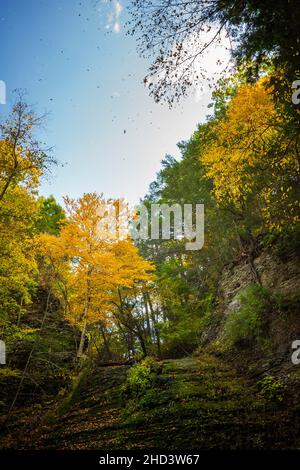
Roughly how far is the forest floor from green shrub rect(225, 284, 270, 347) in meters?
1.14

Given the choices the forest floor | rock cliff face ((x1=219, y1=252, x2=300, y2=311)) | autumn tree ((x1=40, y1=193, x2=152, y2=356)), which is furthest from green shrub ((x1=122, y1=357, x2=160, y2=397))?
rock cliff face ((x1=219, y1=252, x2=300, y2=311))

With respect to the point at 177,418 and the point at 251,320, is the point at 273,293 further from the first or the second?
the point at 177,418

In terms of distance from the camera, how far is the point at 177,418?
263 inches

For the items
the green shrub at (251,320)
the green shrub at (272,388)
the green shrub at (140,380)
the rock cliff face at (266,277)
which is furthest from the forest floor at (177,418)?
the rock cliff face at (266,277)

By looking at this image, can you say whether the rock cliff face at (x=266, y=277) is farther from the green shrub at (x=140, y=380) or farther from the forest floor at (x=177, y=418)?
the green shrub at (x=140, y=380)

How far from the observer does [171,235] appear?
70.8ft

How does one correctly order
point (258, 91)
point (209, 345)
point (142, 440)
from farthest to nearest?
point (209, 345), point (258, 91), point (142, 440)

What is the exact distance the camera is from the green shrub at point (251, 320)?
9320 millimetres

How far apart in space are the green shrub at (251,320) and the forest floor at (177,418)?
3.73ft

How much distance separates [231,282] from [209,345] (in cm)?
357
